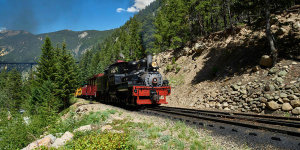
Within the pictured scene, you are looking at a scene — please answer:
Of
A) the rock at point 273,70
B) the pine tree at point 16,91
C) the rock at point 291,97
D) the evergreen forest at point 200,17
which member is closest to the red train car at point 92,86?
the evergreen forest at point 200,17

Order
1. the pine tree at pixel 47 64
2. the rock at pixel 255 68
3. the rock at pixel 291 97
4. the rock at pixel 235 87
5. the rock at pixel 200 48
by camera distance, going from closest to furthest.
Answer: the rock at pixel 291 97 → the rock at pixel 235 87 → the rock at pixel 255 68 → the rock at pixel 200 48 → the pine tree at pixel 47 64

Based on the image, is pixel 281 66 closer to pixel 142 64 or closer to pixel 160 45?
pixel 142 64

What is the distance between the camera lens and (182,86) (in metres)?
20.5

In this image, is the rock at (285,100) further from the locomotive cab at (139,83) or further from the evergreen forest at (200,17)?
the locomotive cab at (139,83)

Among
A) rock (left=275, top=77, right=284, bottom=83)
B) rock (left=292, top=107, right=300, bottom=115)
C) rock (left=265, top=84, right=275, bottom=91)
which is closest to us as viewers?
rock (left=292, top=107, right=300, bottom=115)

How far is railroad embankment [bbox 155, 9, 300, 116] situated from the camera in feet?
33.4

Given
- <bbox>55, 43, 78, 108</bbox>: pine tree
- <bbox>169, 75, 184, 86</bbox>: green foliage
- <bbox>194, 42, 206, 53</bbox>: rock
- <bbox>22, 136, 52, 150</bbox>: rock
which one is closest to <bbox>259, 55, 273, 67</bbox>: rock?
<bbox>169, 75, 184, 86</bbox>: green foliage

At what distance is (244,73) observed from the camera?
14.2 m

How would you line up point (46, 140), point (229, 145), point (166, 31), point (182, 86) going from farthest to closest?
point (166, 31) < point (182, 86) < point (46, 140) < point (229, 145)

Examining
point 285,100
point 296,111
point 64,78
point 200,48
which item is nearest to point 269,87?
point 285,100

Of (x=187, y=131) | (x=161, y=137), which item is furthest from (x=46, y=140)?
(x=187, y=131)

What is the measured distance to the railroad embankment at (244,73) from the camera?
10.2 metres

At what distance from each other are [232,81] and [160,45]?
28.1 meters

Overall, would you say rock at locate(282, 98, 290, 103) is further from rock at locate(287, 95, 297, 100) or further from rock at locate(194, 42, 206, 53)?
rock at locate(194, 42, 206, 53)
